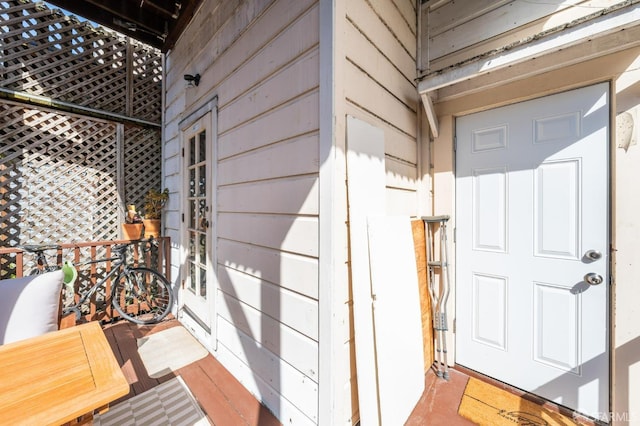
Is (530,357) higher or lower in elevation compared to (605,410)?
higher

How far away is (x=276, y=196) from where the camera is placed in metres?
1.68

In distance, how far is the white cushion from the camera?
1.47 meters

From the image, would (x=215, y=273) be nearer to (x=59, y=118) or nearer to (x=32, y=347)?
(x=32, y=347)

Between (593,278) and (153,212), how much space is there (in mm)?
4342

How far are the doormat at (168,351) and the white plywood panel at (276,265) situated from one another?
94 centimetres

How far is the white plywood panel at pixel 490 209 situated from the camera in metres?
1.96

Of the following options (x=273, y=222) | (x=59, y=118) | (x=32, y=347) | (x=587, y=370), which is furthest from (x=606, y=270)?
(x=59, y=118)

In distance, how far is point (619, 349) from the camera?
1541 millimetres

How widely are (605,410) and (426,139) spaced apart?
2.13 m

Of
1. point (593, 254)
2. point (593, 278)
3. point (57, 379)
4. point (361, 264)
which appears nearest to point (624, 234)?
point (593, 254)

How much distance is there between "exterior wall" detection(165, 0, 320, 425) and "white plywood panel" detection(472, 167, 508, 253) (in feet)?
4.69

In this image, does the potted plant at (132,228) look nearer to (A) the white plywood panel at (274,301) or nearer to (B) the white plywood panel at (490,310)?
(A) the white plywood panel at (274,301)

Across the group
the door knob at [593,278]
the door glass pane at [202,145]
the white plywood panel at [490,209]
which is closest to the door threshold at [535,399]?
the door knob at [593,278]

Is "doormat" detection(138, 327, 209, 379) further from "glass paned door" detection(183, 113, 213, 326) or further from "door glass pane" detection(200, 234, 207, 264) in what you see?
"door glass pane" detection(200, 234, 207, 264)
